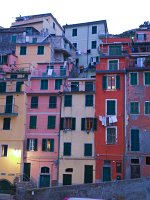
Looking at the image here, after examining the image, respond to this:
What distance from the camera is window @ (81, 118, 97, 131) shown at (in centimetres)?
4571

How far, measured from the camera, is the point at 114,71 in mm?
46562

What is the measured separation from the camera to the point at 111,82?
46562mm

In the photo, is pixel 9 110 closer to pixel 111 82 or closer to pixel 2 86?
pixel 2 86

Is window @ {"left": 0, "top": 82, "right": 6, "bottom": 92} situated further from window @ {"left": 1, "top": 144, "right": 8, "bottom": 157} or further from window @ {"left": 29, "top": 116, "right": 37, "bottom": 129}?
window @ {"left": 1, "top": 144, "right": 8, "bottom": 157}

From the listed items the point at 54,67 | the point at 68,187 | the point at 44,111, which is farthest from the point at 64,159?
the point at 54,67

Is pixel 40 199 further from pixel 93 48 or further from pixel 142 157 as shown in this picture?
pixel 93 48

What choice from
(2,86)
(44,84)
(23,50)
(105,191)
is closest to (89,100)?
(44,84)

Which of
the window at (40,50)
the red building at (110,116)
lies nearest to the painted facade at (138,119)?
the red building at (110,116)

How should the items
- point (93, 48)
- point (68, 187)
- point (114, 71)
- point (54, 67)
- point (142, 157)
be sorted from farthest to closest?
point (93, 48) → point (54, 67) → point (114, 71) → point (142, 157) → point (68, 187)

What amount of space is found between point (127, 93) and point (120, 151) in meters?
7.11

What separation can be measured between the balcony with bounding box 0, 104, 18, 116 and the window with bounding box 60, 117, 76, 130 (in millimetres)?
6077

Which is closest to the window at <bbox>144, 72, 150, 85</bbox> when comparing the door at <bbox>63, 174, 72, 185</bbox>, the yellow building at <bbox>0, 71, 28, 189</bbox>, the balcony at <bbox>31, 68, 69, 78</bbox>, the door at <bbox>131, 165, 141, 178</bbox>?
the door at <bbox>131, 165, 141, 178</bbox>

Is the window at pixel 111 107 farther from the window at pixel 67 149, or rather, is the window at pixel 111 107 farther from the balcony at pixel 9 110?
the balcony at pixel 9 110

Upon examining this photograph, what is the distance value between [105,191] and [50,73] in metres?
20.5
